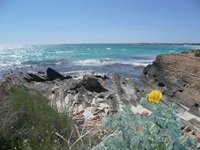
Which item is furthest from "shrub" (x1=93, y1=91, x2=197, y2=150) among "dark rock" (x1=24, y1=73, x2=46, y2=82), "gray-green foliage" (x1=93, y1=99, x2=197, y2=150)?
"dark rock" (x1=24, y1=73, x2=46, y2=82)

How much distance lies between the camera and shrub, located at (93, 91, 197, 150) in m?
2.37

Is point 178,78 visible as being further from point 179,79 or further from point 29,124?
point 29,124

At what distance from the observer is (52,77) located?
18.5 metres

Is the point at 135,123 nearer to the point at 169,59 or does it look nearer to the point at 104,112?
the point at 104,112

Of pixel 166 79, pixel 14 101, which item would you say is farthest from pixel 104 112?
pixel 166 79

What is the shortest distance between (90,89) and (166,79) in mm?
7758

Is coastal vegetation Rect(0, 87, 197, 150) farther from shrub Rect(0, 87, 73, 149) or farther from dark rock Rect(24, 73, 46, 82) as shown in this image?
dark rock Rect(24, 73, 46, 82)

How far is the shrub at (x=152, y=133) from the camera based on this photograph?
2.37m

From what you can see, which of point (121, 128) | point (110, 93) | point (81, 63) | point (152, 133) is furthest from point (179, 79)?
point (81, 63)

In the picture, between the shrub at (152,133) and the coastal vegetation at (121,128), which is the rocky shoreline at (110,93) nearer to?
the coastal vegetation at (121,128)

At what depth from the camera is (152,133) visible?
2438 mm

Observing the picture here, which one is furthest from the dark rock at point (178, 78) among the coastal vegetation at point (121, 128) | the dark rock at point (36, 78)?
the coastal vegetation at point (121, 128)

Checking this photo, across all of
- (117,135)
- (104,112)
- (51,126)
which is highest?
(117,135)

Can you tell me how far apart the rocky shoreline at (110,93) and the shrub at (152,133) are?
2.84 m
